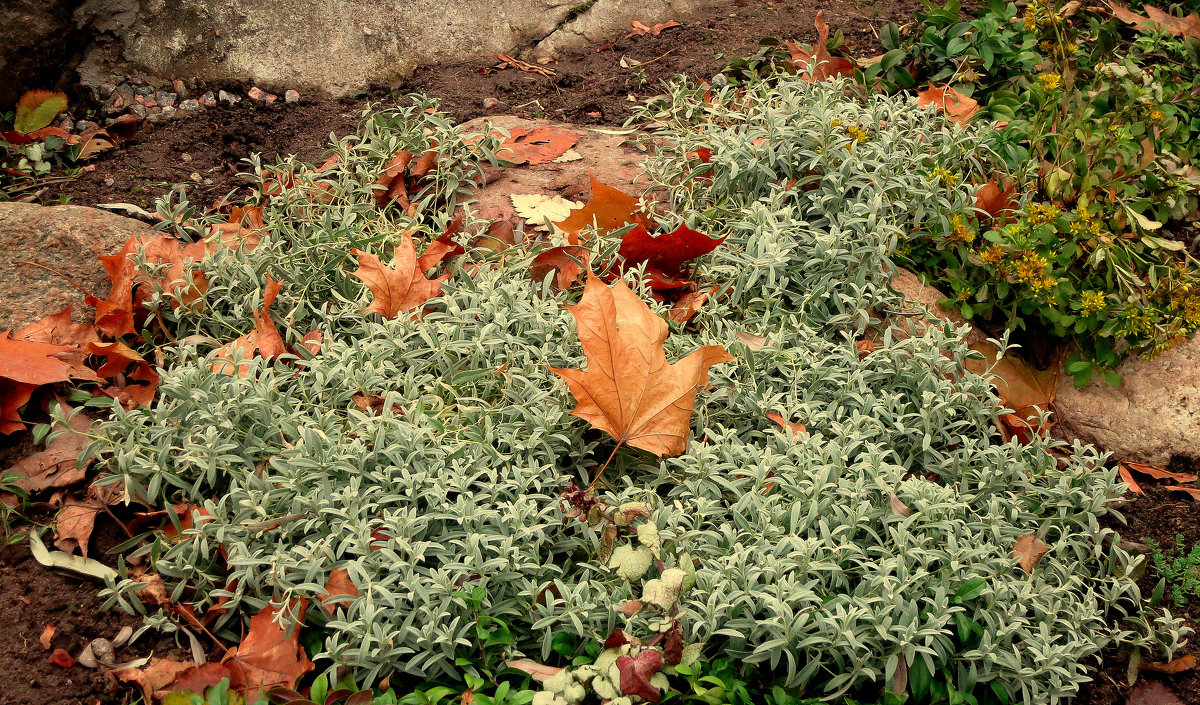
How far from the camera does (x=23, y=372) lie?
7.91ft

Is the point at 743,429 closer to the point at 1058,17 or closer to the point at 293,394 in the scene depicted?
the point at 293,394

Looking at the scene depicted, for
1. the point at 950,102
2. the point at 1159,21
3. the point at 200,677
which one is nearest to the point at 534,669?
the point at 200,677

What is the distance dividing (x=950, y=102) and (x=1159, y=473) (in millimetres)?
1682

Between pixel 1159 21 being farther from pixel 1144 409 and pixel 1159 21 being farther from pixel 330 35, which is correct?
pixel 330 35

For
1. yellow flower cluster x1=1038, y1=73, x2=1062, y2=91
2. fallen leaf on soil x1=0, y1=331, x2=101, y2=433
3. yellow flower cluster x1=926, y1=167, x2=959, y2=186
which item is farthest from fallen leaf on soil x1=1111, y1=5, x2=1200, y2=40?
fallen leaf on soil x1=0, y1=331, x2=101, y2=433

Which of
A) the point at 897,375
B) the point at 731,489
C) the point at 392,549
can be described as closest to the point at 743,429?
the point at 731,489

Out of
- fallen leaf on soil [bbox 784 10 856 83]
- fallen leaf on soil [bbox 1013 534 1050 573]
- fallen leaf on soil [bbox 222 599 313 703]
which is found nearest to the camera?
fallen leaf on soil [bbox 222 599 313 703]

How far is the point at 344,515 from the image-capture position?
2121 mm

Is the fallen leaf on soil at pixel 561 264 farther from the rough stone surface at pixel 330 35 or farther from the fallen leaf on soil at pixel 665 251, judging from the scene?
the rough stone surface at pixel 330 35

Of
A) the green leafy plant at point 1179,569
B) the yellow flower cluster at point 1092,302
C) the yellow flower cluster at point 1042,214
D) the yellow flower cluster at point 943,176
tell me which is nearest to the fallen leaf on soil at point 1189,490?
the green leafy plant at point 1179,569

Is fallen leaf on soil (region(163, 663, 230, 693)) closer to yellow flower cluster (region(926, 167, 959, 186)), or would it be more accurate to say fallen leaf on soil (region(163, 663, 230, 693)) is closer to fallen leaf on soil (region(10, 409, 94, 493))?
fallen leaf on soil (region(10, 409, 94, 493))

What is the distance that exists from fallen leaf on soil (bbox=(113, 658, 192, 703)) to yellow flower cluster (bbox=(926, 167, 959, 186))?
2695 millimetres

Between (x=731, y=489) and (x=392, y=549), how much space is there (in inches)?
34.7

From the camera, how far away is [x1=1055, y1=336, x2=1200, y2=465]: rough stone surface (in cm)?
291
